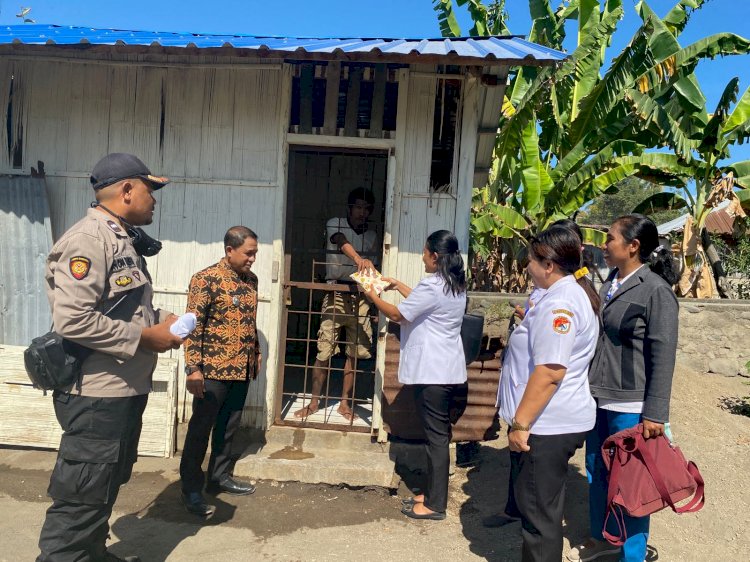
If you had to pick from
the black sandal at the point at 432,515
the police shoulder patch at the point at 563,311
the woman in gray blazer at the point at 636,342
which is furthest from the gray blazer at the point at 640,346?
the black sandal at the point at 432,515

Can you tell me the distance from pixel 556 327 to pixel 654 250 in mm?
1067

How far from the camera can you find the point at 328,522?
149 inches

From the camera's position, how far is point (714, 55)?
851 cm

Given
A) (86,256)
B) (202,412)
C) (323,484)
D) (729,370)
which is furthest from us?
(729,370)

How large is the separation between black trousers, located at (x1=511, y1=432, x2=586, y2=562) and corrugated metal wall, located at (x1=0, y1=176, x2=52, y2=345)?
4075mm

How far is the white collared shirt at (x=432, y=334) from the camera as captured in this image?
371 centimetres

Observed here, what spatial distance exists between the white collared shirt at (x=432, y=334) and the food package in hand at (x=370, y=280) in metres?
0.33

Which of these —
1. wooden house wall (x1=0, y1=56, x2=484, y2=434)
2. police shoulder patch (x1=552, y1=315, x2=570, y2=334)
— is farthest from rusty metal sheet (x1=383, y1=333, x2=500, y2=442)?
police shoulder patch (x1=552, y1=315, x2=570, y2=334)

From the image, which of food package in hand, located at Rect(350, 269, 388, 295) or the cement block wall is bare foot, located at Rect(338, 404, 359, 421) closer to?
food package in hand, located at Rect(350, 269, 388, 295)

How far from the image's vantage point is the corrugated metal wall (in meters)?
4.66

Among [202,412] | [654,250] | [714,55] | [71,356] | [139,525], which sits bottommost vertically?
[139,525]

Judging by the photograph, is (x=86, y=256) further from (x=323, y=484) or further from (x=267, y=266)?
(x=323, y=484)

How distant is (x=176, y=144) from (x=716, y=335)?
→ 7.86 m

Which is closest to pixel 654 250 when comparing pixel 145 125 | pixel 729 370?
pixel 145 125
